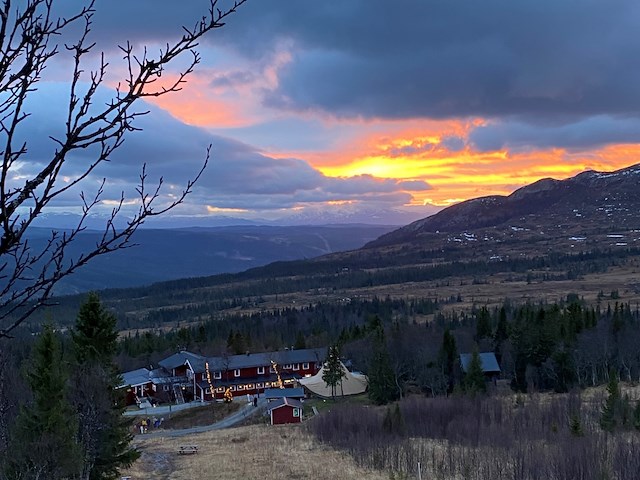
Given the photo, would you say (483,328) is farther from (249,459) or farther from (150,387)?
(249,459)

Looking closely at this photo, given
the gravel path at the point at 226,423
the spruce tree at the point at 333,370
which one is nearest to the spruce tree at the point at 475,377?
the spruce tree at the point at 333,370

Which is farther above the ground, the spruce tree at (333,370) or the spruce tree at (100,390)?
the spruce tree at (100,390)

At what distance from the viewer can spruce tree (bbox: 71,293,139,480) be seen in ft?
78.6

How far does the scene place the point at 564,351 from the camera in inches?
2365

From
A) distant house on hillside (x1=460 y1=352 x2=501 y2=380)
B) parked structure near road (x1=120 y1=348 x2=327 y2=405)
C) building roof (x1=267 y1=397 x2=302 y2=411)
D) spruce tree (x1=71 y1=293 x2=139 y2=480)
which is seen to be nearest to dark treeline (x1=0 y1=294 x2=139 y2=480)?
spruce tree (x1=71 y1=293 x2=139 y2=480)

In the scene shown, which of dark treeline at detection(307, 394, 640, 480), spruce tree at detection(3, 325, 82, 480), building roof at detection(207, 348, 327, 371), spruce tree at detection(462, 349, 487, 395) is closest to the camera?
spruce tree at detection(3, 325, 82, 480)

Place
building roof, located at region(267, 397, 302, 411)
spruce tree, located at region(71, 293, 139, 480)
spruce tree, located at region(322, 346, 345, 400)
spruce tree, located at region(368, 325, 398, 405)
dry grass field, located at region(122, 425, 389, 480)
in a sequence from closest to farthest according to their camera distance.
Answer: spruce tree, located at region(71, 293, 139, 480) → dry grass field, located at region(122, 425, 389, 480) → building roof, located at region(267, 397, 302, 411) → spruce tree, located at region(368, 325, 398, 405) → spruce tree, located at region(322, 346, 345, 400)

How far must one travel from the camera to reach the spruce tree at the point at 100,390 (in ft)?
78.6

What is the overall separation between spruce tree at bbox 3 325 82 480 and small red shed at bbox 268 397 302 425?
116 ft

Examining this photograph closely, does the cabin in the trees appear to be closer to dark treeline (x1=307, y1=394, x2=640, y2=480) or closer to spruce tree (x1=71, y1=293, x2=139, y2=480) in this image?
dark treeline (x1=307, y1=394, x2=640, y2=480)

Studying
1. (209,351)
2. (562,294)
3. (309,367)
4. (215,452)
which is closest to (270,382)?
(309,367)

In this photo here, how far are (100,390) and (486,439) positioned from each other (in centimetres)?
2480

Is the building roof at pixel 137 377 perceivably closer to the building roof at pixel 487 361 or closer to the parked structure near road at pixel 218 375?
the parked structure near road at pixel 218 375

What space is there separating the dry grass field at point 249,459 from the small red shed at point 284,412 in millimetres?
5338
